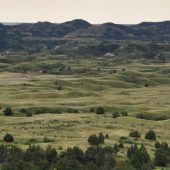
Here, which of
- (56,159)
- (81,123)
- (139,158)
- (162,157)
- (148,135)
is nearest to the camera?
(56,159)

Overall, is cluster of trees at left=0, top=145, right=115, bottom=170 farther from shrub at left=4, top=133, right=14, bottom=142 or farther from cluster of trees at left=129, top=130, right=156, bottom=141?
cluster of trees at left=129, top=130, right=156, bottom=141

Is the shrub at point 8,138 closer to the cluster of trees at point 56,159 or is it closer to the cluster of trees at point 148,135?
the cluster of trees at point 56,159

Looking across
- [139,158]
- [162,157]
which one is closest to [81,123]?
[162,157]

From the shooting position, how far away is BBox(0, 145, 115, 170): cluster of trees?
53062mm

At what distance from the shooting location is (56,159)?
58.2 metres

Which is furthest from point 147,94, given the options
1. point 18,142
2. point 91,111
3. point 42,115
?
point 18,142

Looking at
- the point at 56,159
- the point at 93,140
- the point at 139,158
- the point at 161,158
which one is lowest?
the point at 161,158

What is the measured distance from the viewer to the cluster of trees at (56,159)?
53.1m

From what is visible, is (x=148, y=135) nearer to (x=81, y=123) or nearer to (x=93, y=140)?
(x=93, y=140)

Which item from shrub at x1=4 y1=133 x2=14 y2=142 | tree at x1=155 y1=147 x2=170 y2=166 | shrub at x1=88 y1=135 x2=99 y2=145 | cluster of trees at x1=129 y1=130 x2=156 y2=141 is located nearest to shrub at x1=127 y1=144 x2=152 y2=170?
tree at x1=155 y1=147 x2=170 y2=166

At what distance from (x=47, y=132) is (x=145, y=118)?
1323 inches

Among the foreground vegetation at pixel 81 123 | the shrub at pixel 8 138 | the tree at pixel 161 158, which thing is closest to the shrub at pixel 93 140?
the foreground vegetation at pixel 81 123

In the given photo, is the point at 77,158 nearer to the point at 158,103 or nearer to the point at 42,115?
the point at 42,115

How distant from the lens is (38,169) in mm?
51531
